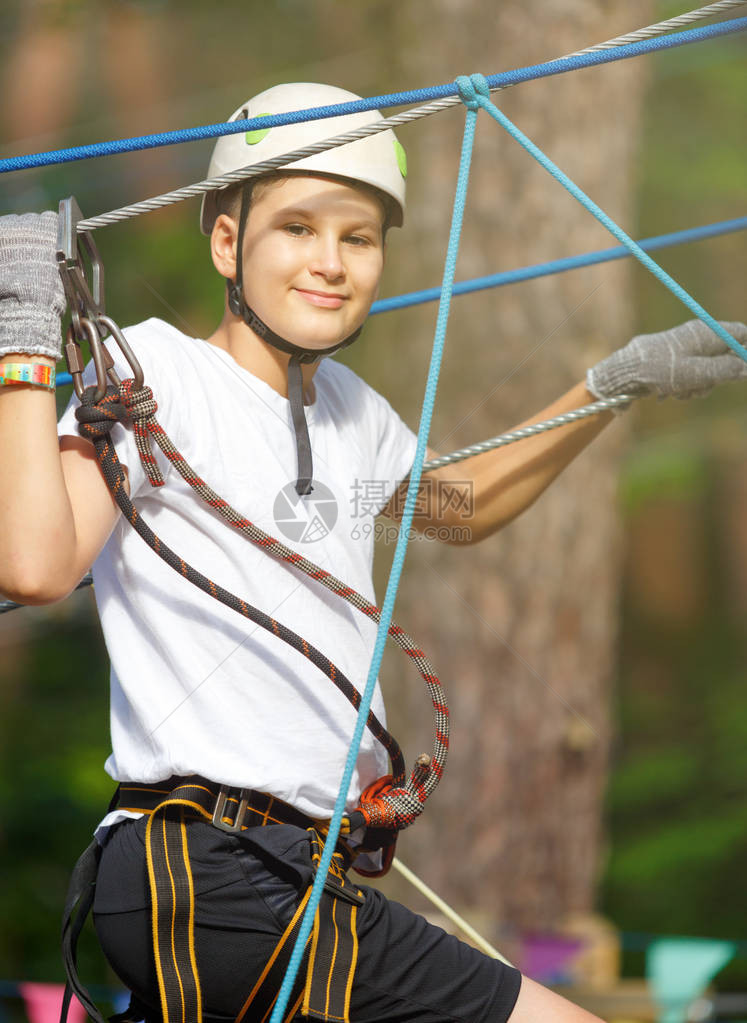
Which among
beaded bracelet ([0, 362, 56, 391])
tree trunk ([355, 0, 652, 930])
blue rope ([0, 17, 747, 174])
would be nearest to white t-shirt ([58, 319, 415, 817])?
beaded bracelet ([0, 362, 56, 391])

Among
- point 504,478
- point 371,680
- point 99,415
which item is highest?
point 504,478

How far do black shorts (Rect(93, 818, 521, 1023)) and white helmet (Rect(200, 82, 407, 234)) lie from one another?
0.83 m

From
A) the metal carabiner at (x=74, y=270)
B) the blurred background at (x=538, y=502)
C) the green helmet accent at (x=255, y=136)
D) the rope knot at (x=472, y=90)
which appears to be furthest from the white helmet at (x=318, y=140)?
the blurred background at (x=538, y=502)

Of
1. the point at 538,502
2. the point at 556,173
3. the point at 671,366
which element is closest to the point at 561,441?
the point at 671,366

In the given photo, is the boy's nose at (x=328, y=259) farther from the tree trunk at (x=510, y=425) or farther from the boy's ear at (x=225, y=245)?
the tree trunk at (x=510, y=425)

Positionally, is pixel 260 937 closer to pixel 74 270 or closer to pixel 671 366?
pixel 74 270

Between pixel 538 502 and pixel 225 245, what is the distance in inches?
94.8

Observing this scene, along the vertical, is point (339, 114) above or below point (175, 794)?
above

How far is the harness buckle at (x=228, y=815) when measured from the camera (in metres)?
1.29

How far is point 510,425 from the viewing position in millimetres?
3586

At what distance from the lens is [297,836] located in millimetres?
1293

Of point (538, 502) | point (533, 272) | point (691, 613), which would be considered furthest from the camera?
point (691, 613)

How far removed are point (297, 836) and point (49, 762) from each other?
461cm

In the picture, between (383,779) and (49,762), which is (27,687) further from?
(383,779)
